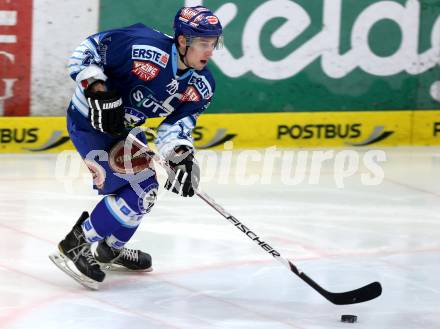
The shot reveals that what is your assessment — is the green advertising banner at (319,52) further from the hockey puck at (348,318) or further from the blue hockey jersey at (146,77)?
the hockey puck at (348,318)

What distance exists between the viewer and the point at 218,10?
7.48m

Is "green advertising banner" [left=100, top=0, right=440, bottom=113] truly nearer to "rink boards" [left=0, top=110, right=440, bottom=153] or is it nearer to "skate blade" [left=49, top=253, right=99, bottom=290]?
"rink boards" [left=0, top=110, right=440, bottom=153]

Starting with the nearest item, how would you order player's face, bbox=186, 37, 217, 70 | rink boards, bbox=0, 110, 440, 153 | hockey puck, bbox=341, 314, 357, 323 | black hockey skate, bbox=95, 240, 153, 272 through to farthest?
hockey puck, bbox=341, 314, 357, 323
player's face, bbox=186, 37, 217, 70
black hockey skate, bbox=95, 240, 153, 272
rink boards, bbox=0, 110, 440, 153

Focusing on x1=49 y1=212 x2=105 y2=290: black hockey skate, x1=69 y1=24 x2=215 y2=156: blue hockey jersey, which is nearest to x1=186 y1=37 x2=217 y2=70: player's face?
x1=69 y1=24 x2=215 y2=156: blue hockey jersey

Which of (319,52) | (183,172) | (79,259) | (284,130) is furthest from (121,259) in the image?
(319,52)

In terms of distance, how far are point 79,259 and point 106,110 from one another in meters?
0.64

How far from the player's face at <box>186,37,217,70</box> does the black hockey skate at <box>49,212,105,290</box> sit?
790 mm

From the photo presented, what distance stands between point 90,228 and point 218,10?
331cm

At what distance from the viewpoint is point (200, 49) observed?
4.27m

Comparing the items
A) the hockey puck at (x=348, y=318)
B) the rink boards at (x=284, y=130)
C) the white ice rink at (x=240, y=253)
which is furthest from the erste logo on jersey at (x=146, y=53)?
the rink boards at (x=284, y=130)

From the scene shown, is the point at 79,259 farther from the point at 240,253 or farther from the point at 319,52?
the point at 319,52

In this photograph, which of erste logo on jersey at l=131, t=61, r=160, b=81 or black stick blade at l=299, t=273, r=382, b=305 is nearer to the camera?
black stick blade at l=299, t=273, r=382, b=305

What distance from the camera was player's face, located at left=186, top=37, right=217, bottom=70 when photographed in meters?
4.27

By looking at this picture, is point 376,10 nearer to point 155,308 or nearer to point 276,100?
point 276,100
